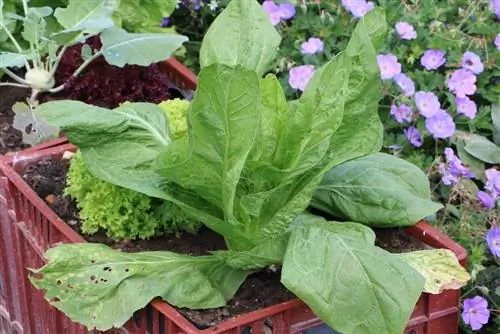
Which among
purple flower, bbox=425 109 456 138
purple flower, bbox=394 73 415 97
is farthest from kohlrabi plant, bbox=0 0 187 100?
purple flower, bbox=425 109 456 138

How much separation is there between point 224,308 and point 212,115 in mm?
441

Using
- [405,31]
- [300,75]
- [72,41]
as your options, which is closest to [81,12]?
[72,41]

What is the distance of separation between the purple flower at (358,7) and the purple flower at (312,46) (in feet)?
0.56

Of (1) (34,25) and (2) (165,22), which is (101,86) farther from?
(2) (165,22)

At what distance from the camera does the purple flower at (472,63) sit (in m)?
2.85

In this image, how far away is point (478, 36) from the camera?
3.12 metres

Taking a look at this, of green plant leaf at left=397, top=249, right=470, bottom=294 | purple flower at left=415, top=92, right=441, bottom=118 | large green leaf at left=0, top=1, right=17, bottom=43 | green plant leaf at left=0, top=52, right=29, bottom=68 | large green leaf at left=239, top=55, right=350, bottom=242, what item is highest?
large green leaf at left=239, top=55, right=350, bottom=242

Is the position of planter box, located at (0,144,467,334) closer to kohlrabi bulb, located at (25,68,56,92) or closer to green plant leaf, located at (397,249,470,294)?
green plant leaf, located at (397,249,470,294)

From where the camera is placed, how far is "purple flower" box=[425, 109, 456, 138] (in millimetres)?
2691

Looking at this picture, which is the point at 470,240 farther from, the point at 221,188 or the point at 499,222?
the point at 221,188

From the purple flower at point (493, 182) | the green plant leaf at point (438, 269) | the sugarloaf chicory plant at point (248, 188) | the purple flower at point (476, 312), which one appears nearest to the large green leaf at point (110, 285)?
the sugarloaf chicory plant at point (248, 188)

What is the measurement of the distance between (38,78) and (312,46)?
0.86 meters

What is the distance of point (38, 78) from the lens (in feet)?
Answer: 9.06

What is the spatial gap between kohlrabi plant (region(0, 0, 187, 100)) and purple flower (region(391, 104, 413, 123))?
66 centimetres
